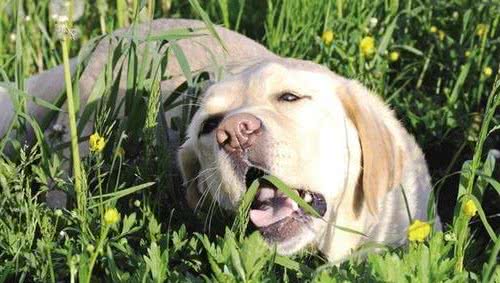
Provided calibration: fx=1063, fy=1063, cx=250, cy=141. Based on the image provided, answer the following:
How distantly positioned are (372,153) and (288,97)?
1.07 ft

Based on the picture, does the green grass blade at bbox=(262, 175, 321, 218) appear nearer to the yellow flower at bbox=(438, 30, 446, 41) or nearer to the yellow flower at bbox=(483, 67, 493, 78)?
the yellow flower at bbox=(483, 67, 493, 78)

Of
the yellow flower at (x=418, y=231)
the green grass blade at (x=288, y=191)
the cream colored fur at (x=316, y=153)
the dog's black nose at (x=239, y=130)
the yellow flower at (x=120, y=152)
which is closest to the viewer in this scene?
the yellow flower at (x=418, y=231)

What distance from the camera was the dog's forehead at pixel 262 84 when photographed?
11.3 feet

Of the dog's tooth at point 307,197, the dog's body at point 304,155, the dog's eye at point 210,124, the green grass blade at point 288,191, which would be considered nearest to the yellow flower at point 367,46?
the dog's body at point 304,155

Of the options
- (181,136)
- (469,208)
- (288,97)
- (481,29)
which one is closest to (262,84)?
(288,97)

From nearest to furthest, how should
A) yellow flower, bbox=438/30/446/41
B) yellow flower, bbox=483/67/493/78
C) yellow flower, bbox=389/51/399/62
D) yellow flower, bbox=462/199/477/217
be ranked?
yellow flower, bbox=462/199/477/217
yellow flower, bbox=483/67/493/78
yellow flower, bbox=389/51/399/62
yellow flower, bbox=438/30/446/41

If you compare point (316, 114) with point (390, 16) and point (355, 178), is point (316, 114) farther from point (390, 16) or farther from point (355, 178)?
point (390, 16)

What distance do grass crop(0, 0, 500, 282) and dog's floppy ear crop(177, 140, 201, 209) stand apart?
0.05 m

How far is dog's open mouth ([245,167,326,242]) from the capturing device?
10.9 ft

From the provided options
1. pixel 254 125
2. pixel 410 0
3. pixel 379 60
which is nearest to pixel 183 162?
pixel 254 125

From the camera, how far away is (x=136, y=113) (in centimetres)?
376

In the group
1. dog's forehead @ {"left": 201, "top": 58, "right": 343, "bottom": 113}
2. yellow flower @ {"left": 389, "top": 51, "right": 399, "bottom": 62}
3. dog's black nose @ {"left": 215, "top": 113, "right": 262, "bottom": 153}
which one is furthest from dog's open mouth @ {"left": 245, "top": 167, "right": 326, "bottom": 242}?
yellow flower @ {"left": 389, "top": 51, "right": 399, "bottom": 62}

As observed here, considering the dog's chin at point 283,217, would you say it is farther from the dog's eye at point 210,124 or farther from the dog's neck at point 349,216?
the dog's eye at point 210,124

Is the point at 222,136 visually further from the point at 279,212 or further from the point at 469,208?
the point at 469,208
